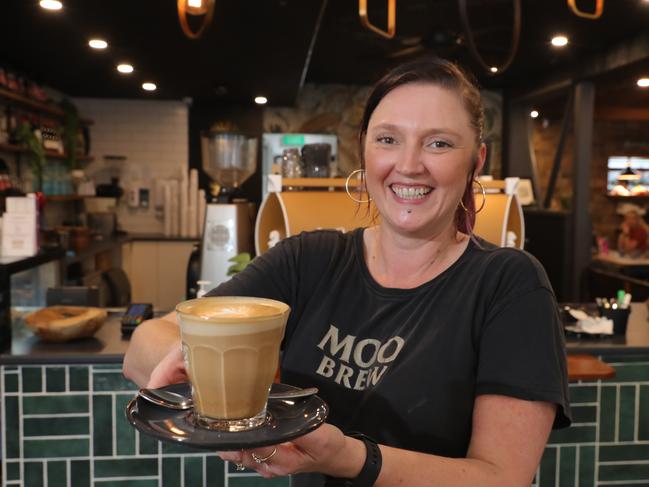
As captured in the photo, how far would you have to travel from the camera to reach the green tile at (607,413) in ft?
8.13

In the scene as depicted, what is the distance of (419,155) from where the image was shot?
47.5 inches

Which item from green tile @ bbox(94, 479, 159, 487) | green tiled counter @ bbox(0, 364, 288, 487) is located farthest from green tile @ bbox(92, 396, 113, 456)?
green tile @ bbox(94, 479, 159, 487)

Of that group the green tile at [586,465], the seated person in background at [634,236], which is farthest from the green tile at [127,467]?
the seated person in background at [634,236]

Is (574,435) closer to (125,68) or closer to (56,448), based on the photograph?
(56,448)

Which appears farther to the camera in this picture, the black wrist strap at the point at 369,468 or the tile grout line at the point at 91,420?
the tile grout line at the point at 91,420

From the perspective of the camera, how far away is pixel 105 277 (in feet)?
20.3

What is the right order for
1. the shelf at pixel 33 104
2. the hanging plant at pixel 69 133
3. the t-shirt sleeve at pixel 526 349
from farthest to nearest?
the hanging plant at pixel 69 133 → the shelf at pixel 33 104 → the t-shirt sleeve at pixel 526 349

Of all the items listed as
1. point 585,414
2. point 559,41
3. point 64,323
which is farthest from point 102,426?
point 559,41

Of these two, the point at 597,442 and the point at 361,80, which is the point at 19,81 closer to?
the point at 361,80

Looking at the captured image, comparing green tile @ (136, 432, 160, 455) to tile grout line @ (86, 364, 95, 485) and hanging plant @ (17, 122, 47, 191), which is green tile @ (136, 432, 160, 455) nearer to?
tile grout line @ (86, 364, 95, 485)

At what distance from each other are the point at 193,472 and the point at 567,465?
1378 millimetres

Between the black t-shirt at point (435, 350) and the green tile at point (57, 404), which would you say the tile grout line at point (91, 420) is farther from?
the black t-shirt at point (435, 350)

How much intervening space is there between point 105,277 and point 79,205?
2.44 metres

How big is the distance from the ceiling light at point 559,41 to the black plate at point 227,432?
5.76 meters
